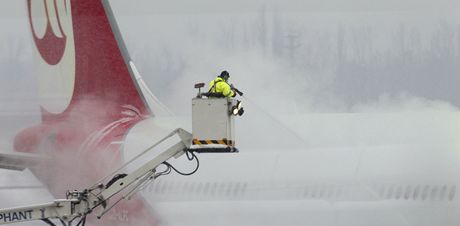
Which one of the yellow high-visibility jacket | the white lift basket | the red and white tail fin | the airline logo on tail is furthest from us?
the airline logo on tail

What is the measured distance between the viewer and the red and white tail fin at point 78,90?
337 inches

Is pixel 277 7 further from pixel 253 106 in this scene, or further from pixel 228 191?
pixel 228 191

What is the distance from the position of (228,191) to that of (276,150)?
1.66 feet

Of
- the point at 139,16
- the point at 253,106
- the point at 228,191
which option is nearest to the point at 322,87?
the point at 253,106

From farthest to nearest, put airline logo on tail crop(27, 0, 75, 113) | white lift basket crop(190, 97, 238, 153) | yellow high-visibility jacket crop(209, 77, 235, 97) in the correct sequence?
airline logo on tail crop(27, 0, 75, 113) < yellow high-visibility jacket crop(209, 77, 235, 97) < white lift basket crop(190, 97, 238, 153)

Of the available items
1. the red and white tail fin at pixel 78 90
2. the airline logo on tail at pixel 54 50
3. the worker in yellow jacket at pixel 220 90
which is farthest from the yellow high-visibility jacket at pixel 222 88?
the airline logo on tail at pixel 54 50

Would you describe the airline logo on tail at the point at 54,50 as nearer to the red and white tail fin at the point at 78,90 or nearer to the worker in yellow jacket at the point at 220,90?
the red and white tail fin at the point at 78,90

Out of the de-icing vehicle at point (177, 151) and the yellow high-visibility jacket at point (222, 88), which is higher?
the yellow high-visibility jacket at point (222, 88)

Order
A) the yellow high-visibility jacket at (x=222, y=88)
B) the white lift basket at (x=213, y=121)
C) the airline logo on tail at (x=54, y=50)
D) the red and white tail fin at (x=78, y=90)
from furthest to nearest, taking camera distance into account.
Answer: the airline logo on tail at (x=54, y=50), the red and white tail fin at (x=78, y=90), the yellow high-visibility jacket at (x=222, y=88), the white lift basket at (x=213, y=121)

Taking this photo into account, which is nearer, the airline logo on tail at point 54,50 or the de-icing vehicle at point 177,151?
the de-icing vehicle at point 177,151

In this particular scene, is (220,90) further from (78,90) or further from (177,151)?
(78,90)

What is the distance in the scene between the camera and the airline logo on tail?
926 cm

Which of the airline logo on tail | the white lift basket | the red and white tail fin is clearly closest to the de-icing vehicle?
the white lift basket

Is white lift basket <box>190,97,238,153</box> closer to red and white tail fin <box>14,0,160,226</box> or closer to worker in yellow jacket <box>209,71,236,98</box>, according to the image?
worker in yellow jacket <box>209,71,236,98</box>
